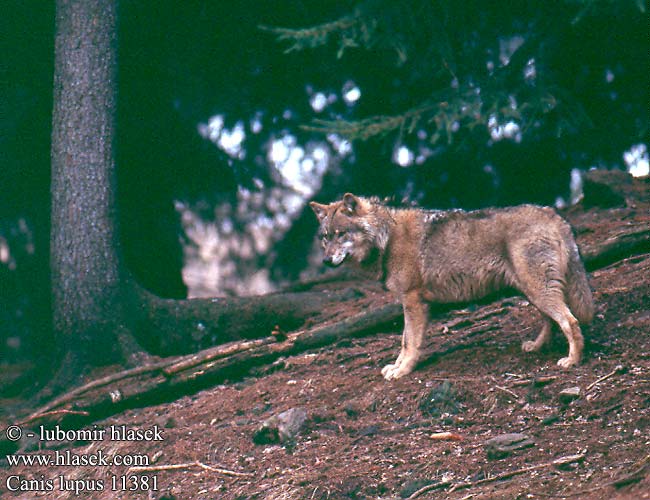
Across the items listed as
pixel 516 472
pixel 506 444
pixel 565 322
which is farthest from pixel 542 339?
pixel 516 472

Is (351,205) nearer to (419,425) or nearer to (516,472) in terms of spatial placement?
(419,425)

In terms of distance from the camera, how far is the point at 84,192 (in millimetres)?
10273

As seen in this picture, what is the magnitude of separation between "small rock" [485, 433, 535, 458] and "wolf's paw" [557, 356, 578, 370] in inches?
49.8

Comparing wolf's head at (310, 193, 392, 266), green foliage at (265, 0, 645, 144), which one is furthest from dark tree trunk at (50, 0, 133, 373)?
wolf's head at (310, 193, 392, 266)

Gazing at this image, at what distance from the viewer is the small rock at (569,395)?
658 centimetres

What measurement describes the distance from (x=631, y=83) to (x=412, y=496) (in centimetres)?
760

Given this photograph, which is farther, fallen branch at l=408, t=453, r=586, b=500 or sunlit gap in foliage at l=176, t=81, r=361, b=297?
sunlit gap in foliage at l=176, t=81, r=361, b=297

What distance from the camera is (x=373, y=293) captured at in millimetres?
11359

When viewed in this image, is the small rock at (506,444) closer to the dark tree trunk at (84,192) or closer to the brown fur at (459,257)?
the brown fur at (459,257)

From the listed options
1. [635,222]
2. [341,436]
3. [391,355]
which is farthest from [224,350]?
[635,222]

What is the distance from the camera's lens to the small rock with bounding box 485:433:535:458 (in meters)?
5.93

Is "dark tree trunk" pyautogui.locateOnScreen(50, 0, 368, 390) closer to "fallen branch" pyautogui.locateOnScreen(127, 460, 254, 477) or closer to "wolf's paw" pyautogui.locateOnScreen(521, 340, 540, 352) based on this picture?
"fallen branch" pyautogui.locateOnScreen(127, 460, 254, 477)

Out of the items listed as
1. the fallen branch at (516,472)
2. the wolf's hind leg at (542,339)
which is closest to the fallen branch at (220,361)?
the wolf's hind leg at (542,339)

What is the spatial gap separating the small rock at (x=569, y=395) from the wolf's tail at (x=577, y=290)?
112 cm
